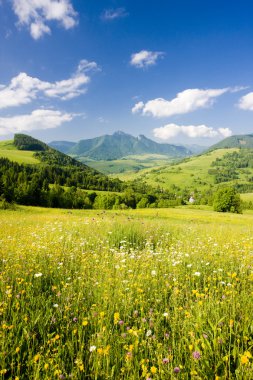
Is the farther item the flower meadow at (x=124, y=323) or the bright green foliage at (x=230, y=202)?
the bright green foliage at (x=230, y=202)

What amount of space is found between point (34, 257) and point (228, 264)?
202 inches

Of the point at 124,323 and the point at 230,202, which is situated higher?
the point at 230,202

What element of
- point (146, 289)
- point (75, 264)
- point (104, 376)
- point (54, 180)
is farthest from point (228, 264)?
point (54, 180)

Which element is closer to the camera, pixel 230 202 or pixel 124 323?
pixel 124 323

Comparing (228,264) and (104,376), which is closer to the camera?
(104,376)

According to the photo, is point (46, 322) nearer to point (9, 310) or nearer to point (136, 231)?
point (9, 310)

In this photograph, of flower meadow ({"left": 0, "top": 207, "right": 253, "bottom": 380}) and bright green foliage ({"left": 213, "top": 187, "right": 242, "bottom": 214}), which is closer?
flower meadow ({"left": 0, "top": 207, "right": 253, "bottom": 380})

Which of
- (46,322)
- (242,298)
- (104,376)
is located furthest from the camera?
(242,298)

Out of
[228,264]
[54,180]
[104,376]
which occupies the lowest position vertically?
[104,376]

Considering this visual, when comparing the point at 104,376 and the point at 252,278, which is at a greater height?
the point at 252,278

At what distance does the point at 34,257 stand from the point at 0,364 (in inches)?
146

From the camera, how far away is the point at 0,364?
292 cm

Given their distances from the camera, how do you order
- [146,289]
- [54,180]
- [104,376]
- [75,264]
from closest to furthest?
[104,376], [146,289], [75,264], [54,180]

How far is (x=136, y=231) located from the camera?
11.5 m
